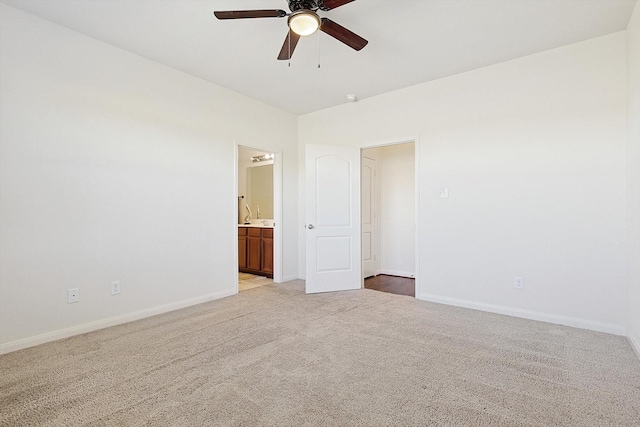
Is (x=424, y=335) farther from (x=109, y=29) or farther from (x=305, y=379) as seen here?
(x=109, y=29)

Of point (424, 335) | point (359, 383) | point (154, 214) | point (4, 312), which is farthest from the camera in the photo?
point (154, 214)

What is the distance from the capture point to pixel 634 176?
251 cm

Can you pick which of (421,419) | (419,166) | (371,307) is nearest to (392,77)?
(419,166)

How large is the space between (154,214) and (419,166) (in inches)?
121

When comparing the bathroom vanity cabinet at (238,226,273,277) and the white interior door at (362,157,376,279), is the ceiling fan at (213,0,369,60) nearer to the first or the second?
the white interior door at (362,157,376,279)

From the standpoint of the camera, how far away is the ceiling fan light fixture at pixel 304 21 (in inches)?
81.1

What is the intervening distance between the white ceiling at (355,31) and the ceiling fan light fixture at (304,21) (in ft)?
1.62

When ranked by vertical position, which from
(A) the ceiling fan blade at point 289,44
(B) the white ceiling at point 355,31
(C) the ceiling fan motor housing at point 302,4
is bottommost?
(A) the ceiling fan blade at point 289,44

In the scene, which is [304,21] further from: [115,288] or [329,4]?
[115,288]

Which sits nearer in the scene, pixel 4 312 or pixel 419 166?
pixel 4 312

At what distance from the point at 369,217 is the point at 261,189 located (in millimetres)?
2292

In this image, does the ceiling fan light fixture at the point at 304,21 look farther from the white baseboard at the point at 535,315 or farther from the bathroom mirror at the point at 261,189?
the bathroom mirror at the point at 261,189

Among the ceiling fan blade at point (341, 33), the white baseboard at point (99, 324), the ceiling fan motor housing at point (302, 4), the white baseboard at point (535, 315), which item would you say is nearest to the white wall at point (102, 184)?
the white baseboard at point (99, 324)

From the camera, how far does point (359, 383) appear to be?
200cm
